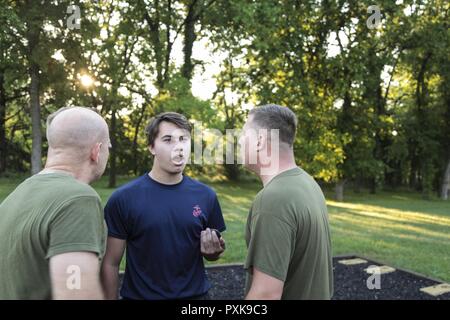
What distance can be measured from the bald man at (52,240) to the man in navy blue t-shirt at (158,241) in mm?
1095

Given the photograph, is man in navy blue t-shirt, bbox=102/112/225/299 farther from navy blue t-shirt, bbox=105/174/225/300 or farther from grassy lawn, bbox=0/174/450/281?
grassy lawn, bbox=0/174/450/281

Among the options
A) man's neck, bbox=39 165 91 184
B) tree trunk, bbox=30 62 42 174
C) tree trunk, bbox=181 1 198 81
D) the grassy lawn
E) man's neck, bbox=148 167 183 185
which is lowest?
the grassy lawn

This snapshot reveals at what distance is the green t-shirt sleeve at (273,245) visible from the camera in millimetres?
2230

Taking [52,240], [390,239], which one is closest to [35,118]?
[390,239]

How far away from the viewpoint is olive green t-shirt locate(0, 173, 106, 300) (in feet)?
6.23

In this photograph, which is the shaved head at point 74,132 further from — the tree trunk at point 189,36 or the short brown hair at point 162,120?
the tree trunk at point 189,36

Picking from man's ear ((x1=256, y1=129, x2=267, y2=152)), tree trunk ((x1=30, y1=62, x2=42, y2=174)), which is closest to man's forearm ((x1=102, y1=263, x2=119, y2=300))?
man's ear ((x1=256, y1=129, x2=267, y2=152))

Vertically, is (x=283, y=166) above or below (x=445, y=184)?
above

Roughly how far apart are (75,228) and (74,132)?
22.0 inches

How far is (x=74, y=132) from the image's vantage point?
7.23 ft

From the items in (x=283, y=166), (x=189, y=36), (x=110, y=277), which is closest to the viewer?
(x=283, y=166)

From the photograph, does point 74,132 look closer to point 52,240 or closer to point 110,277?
point 52,240

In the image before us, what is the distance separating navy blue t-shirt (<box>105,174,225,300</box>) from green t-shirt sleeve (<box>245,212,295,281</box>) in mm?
1104

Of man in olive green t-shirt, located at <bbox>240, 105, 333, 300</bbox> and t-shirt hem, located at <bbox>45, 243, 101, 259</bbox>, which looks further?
man in olive green t-shirt, located at <bbox>240, 105, 333, 300</bbox>
